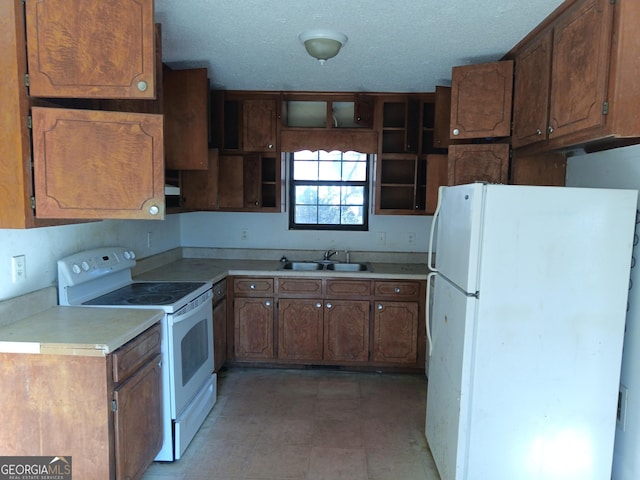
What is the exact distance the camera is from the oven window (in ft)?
8.06

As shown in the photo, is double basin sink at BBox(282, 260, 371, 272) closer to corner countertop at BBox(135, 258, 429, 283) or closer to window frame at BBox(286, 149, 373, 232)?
corner countertop at BBox(135, 258, 429, 283)

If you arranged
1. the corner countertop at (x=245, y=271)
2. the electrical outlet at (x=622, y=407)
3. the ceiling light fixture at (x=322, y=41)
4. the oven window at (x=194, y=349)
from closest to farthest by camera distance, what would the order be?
the electrical outlet at (x=622, y=407), the ceiling light fixture at (x=322, y=41), the oven window at (x=194, y=349), the corner countertop at (x=245, y=271)

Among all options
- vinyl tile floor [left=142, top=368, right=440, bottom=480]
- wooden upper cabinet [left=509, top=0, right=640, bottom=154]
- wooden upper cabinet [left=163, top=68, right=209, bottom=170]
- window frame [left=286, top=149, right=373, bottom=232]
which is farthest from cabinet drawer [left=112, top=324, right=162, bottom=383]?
wooden upper cabinet [left=509, top=0, right=640, bottom=154]

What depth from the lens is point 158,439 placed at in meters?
2.21

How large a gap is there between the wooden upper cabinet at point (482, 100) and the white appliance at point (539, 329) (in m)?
0.84

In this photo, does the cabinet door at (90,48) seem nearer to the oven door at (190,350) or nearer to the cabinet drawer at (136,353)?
the cabinet drawer at (136,353)

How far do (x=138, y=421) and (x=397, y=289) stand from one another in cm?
212

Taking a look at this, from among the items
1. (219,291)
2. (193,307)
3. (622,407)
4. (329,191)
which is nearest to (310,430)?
(193,307)

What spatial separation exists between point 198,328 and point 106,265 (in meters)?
0.67

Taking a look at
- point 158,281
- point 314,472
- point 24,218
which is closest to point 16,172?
point 24,218

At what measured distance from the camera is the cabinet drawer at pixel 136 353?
5.80 feet

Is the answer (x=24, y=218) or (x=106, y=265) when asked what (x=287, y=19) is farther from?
(x=106, y=265)

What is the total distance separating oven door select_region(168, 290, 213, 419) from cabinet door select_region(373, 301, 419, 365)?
133 centimetres

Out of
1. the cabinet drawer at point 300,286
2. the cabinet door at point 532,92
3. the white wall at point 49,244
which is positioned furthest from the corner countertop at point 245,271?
the cabinet door at point 532,92
